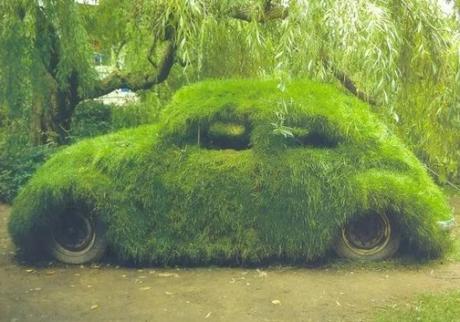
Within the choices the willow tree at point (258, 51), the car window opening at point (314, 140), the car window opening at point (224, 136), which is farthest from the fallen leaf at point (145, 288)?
the willow tree at point (258, 51)

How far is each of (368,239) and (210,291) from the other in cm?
185

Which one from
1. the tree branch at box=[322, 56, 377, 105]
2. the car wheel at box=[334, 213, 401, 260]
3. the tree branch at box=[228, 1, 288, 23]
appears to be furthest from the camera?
the tree branch at box=[228, 1, 288, 23]

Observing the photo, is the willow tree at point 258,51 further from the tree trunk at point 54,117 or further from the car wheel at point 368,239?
the car wheel at point 368,239

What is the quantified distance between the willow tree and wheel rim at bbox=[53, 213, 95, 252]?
197 centimetres

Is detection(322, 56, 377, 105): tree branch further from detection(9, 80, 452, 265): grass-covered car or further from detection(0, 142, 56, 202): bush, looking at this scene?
detection(0, 142, 56, 202): bush

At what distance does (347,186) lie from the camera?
6168mm

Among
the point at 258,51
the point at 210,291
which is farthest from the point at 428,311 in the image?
the point at 258,51

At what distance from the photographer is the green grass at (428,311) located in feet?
16.0

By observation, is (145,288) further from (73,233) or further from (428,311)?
(428,311)

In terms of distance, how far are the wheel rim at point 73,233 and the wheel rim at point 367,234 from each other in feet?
8.61

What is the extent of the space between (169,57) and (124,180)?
13.3ft

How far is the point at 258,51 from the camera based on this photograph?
706cm

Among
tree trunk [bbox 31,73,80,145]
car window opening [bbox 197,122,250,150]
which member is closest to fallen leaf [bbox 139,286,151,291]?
car window opening [bbox 197,122,250,150]

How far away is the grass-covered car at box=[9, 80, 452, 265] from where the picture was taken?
6.21 metres
